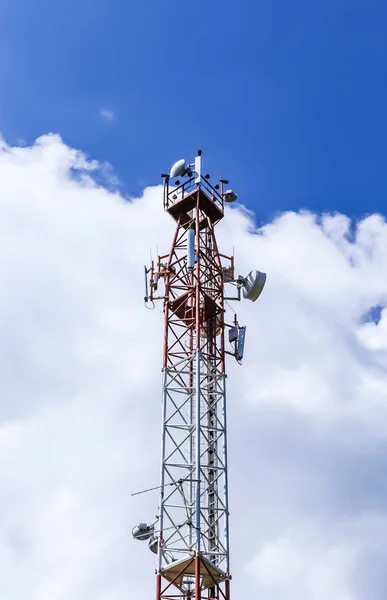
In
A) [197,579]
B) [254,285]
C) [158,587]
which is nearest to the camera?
[197,579]

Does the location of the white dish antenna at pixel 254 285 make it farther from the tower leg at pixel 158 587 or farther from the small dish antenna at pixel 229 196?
the tower leg at pixel 158 587

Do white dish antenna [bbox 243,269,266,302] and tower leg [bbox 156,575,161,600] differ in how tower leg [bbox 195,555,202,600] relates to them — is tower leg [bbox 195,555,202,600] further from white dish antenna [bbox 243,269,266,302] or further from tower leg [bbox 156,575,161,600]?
white dish antenna [bbox 243,269,266,302]

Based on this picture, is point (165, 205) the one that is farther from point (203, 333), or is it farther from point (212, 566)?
point (212, 566)

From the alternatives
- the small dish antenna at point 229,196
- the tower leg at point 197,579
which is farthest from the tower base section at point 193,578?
the small dish antenna at point 229,196

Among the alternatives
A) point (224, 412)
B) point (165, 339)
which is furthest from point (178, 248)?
point (224, 412)

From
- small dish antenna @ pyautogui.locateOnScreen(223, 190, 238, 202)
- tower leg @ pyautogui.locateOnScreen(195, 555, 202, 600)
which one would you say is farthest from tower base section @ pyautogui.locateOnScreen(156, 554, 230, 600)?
small dish antenna @ pyautogui.locateOnScreen(223, 190, 238, 202)

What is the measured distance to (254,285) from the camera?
54.5m

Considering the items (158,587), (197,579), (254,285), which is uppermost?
(254,285)

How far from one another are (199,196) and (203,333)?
8913mm

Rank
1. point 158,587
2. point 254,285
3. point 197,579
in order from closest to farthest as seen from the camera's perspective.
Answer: point 197,579 < point 158,587 < point 254,285

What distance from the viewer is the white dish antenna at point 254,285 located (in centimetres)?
5456

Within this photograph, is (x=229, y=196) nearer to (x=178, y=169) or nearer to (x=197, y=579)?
(x=178, y=169)

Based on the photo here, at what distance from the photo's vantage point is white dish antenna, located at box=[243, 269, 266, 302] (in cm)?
5456

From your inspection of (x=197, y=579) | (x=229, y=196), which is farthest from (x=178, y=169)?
(x=197, y=579)
